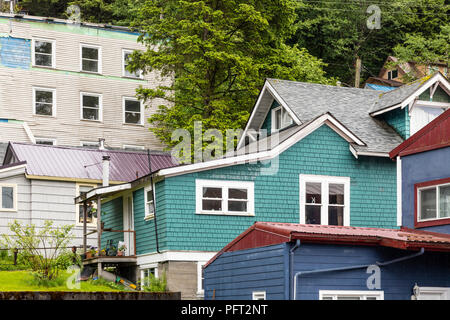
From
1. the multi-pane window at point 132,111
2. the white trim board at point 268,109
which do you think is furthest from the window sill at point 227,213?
A: the multi-pane window at point 132,111

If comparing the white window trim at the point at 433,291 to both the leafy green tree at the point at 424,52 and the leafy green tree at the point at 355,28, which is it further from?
the leafy green tree at the point at 355,28

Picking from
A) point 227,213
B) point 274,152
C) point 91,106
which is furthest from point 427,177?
point 91,106

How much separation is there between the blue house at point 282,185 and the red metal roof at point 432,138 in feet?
16.7

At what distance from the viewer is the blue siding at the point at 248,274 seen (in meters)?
19.4

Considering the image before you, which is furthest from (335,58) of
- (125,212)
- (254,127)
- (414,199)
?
(414,199)

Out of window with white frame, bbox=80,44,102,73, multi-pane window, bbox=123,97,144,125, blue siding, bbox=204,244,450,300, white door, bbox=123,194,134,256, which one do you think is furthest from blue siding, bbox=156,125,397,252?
window with white frame, bbox=80,44,102,73

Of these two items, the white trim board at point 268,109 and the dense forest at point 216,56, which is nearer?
the white trim board at point 268,109

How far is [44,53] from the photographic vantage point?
4847 cm

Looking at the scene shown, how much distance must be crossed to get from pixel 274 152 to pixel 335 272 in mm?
9823

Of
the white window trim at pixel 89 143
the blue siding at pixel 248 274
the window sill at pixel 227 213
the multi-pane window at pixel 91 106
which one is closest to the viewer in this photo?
the blue siding at pixel 248 274

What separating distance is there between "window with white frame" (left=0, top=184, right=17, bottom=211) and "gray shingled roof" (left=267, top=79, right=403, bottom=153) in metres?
12.7

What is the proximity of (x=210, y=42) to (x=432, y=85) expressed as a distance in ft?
36.7

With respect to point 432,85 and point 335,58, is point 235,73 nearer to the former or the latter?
point 432,85

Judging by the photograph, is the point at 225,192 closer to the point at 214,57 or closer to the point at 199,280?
the point at 199,280
